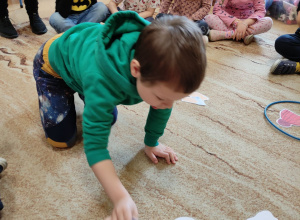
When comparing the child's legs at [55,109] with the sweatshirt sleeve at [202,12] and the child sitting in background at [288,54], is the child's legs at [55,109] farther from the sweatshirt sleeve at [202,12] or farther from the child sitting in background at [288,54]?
the sweatshirt sleeve at [202,12]

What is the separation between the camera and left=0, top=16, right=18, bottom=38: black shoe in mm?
1497

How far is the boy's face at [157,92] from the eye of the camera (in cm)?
52

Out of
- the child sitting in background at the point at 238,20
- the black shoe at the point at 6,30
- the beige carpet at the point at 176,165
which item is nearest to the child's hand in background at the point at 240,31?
the child sitting in background at the point at 238,20

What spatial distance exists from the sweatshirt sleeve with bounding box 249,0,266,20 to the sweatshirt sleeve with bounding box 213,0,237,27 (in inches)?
6.0

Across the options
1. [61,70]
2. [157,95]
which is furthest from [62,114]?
[157,95]

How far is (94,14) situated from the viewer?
5.32ft

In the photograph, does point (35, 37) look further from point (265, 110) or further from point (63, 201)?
point (265, 110)

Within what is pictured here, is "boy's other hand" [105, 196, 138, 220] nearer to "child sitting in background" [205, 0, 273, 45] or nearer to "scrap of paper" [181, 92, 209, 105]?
"scrap of paper" [181, 92, 209, 105]

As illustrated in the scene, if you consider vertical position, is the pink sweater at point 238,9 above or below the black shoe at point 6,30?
above

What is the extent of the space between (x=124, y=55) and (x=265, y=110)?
789mm

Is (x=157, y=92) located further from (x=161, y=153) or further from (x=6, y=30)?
(x=6, y=30)

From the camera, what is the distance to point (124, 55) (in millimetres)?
593

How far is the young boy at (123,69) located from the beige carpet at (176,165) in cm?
15

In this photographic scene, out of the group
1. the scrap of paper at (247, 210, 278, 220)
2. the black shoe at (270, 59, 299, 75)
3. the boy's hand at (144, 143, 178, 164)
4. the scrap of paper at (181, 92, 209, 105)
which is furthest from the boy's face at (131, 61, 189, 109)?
the black shoe at (270, 59, 299, 75)
